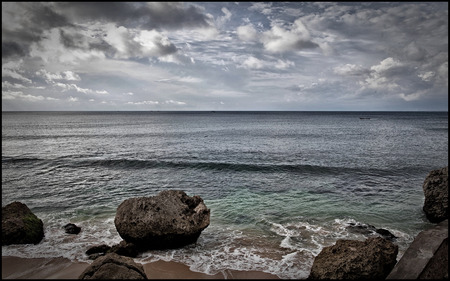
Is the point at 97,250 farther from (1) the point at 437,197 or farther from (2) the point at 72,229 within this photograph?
→ (1) the point at 437,197

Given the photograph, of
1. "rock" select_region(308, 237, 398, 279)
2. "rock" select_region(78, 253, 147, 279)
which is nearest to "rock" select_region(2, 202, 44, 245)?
"rock" select_region(78, 253, 147, 279)

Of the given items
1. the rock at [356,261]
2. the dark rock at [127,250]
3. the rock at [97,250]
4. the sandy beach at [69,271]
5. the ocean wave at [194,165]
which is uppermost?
the ocean wave at [194,165]

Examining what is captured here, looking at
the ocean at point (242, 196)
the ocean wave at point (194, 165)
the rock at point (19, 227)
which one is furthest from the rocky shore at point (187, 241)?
the ocean wave at point (194, 165)

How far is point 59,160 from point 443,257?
112ft

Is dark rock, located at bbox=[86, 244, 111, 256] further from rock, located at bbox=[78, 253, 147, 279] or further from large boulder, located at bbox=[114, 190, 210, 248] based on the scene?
rock, located at bbox=[78, 253, 147, 279]

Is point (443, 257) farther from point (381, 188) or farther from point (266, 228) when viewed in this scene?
point (381, 188)

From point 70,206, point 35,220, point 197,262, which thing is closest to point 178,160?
point 70,206

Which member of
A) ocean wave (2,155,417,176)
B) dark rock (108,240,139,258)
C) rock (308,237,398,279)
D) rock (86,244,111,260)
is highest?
ocean wave (2,155,417,176)

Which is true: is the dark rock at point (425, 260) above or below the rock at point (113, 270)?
above

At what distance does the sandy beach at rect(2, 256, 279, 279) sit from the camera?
29.2 ft

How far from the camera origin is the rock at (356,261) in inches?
313

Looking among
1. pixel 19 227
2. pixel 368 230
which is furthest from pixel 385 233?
pixel 19 227

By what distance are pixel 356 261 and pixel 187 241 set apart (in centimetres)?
604

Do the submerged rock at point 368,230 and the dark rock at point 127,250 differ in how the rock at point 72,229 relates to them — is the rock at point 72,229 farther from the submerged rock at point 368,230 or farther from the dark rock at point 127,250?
the submerged rock at point 368,230
